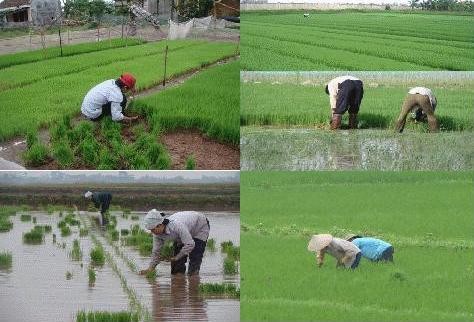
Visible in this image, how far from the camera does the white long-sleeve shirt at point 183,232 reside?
6.09m

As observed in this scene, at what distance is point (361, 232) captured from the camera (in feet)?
20.1

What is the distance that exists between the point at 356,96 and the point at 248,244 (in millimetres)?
1307

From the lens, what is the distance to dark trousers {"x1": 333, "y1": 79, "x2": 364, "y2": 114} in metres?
6.07

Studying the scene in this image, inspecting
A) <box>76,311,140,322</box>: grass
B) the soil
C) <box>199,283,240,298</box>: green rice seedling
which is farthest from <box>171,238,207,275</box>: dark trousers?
the soil

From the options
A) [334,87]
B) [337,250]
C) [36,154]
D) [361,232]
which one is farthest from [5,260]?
[334,87]

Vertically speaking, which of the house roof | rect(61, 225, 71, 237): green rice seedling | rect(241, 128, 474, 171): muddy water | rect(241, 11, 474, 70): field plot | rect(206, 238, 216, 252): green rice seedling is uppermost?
the house roof

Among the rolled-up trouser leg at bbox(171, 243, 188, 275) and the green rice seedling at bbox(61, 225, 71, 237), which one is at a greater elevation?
the green rice seedling at bbox(61, 225, 71, 237)

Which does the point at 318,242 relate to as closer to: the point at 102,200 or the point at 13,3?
the point at 102,200

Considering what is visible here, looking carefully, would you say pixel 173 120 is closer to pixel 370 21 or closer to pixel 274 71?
pixel 274 71

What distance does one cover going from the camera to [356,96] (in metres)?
6.12

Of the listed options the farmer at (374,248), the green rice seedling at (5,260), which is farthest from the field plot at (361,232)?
the green rice seedling at (5,260)

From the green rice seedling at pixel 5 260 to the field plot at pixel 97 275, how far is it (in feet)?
0.05

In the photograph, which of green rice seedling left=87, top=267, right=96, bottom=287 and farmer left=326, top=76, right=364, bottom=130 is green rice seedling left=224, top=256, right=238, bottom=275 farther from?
farmer left=326, top=76, right=364, bottom=130

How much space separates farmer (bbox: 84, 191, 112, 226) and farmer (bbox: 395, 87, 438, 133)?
216cm
